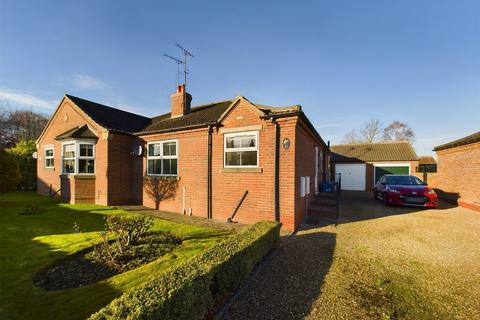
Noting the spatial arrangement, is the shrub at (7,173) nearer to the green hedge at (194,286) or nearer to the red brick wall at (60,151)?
the red brick wall at (60,151)

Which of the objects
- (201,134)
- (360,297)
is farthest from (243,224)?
(360,297)

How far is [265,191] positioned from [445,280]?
16.5ft

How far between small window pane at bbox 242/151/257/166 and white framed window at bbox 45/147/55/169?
1560 centimetres

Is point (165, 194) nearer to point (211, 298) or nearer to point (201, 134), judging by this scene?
point (201, 134)

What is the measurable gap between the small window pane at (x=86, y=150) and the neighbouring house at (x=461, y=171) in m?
21.1

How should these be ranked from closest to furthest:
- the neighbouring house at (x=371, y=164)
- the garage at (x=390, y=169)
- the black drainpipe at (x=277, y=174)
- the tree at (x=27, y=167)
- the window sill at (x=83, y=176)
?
the black drainpipe at (x=277, y=174), the window sill at (x=83, y=176), the tree at (x=27, y=167), the garage at (x=390, y=169), the neighbouring house at (x=371, y=164)

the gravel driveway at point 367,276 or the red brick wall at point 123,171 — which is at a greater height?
the red brick wall at point 123,171

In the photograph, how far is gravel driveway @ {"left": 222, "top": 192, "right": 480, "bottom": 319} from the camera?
11.8 feet

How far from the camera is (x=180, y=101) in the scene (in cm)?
1454

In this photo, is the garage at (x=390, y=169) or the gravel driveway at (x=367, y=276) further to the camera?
the garage at (x=390, y=169)

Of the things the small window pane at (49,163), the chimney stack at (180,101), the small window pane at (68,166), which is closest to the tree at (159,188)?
the small window pane at (68,166)

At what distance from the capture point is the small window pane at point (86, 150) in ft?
42.5

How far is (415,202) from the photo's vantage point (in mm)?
11836

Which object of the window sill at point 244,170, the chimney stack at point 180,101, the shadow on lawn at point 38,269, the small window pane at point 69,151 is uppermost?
the chimney stack at point 180,101
